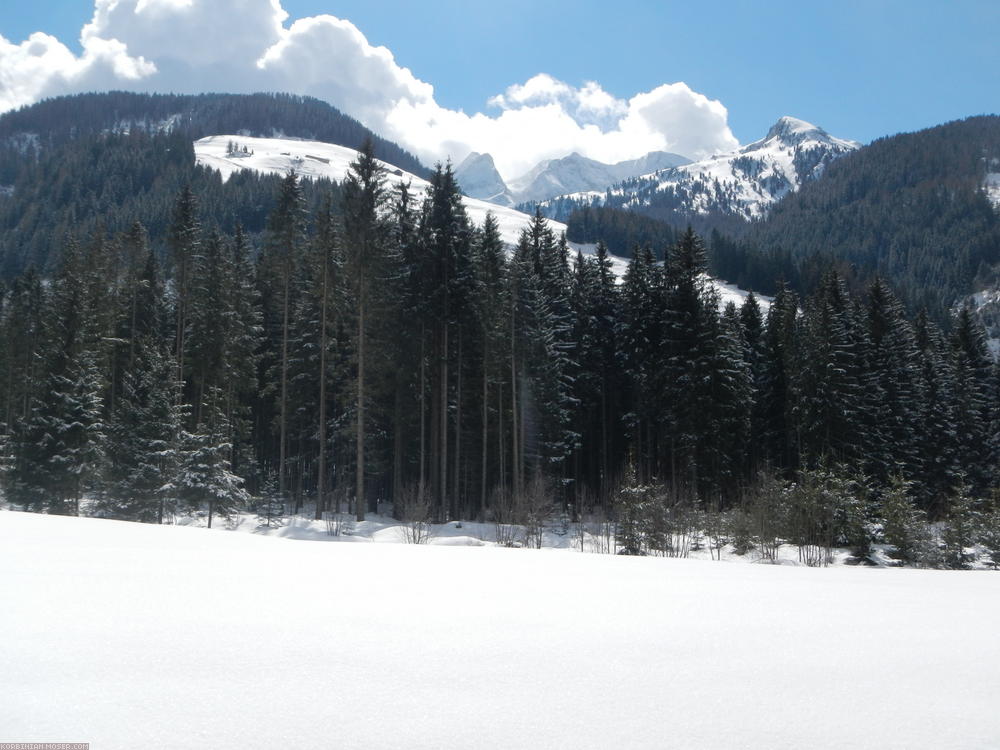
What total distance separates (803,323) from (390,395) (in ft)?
84.1

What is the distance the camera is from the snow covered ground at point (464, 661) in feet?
10.5

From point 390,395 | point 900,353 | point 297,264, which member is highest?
point 297,264

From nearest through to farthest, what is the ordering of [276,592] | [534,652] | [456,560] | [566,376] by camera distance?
[534,652] < [276,592] < [456,560] < [566,376]

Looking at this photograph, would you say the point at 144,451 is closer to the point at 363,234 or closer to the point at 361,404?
the point at 361,404

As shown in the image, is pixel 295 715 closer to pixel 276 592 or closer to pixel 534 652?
pixel 534 652

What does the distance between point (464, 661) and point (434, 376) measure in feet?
88.5

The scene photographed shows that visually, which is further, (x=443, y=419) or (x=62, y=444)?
(x=443, y=419)

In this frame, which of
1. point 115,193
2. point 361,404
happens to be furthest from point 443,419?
point 115,193

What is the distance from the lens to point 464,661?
4172 mm

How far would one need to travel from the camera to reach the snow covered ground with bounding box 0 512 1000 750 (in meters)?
3.20

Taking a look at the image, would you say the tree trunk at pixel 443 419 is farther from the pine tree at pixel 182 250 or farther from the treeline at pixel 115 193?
the treeline at pixel 115 193

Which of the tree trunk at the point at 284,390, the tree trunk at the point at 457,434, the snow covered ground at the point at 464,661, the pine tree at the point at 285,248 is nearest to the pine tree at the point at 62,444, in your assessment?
the tree trunk at the point at 284,390

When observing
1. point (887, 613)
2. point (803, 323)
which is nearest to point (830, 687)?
point (887, 613)

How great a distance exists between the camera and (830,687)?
4004 mm
